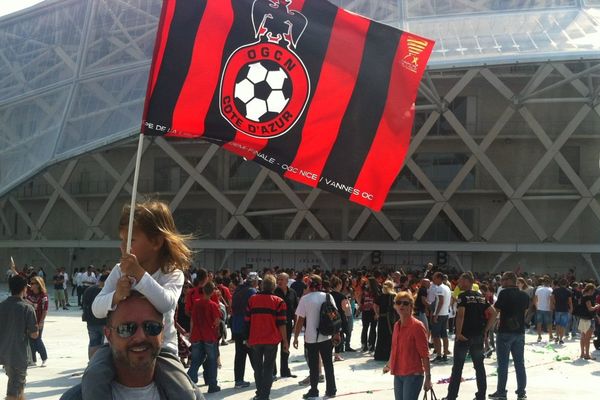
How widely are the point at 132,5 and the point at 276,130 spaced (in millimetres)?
36398

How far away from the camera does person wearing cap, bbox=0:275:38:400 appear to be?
906 centimetres

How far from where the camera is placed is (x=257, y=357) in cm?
1112

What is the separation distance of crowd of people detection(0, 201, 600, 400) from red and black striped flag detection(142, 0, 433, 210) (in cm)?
180

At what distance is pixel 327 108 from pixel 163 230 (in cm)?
355

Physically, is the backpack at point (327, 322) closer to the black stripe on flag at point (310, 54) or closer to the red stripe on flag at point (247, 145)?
the black stripe on flag at point (310, 54)

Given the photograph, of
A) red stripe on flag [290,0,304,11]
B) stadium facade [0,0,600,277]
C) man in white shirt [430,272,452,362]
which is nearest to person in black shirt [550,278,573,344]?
man in white shirt [430,272,452,362]

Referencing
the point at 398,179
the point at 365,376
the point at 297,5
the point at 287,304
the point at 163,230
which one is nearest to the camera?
the point at 163,230

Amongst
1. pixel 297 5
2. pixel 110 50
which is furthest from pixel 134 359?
pixel 110 50

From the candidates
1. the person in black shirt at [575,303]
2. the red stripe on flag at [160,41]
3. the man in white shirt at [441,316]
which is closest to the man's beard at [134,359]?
the red stripe on flag at [160,41]

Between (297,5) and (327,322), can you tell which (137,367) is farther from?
(327,322)

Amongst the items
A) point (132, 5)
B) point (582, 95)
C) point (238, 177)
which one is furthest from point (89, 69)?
point (582, 95)

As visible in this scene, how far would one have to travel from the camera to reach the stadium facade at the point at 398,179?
36.9 meters

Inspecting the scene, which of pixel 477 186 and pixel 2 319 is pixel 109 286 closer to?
pixel 2 319

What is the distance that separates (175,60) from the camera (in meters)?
5.89
